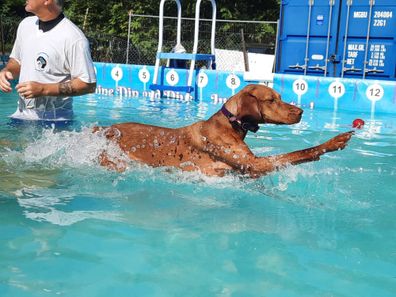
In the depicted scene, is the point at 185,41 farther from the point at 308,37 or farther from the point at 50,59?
the point at 50,59

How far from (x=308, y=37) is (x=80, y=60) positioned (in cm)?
1111

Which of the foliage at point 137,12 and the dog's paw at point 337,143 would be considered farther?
the foliage at point 137,12

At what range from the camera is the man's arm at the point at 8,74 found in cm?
432

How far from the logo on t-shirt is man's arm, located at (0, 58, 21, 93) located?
278 mm

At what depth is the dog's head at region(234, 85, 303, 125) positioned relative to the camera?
4.14m

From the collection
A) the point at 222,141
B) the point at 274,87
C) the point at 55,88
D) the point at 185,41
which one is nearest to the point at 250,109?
the point at 222,141

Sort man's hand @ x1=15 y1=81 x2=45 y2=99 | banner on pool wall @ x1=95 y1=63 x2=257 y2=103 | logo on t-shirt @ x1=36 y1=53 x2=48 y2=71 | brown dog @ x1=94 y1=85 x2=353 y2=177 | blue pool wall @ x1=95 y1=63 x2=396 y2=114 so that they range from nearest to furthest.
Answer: man's hand @ x1=15 y1=81 x2=45 y2=99, brown dog @ x1=94 y1=85 x2=353 y2=177, logo on t-shirt @ x1=36 y1=53 x2=48 y2=71, blue pool wall @ x1=95 y1=63 x2=396 y2=114, banner on pool wall @ x1=95 y1=63 x2=257 y2=103

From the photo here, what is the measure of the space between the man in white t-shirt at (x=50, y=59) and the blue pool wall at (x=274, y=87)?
7477 millimetres

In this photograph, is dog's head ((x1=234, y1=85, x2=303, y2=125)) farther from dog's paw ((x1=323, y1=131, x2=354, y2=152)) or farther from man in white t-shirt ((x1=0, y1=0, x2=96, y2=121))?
man in white t-shirt ((x1=0, y1=0, x2=96, y2=121))

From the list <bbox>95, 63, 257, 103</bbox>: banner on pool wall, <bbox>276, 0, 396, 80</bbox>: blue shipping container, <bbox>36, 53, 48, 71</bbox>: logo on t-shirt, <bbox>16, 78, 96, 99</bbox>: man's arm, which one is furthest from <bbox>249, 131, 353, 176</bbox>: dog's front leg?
<bbox>276, 0, 396, 80</bbox>: blue shipping container

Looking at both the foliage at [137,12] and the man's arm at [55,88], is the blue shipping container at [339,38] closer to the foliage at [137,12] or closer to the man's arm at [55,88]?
the foliage at [137,12]

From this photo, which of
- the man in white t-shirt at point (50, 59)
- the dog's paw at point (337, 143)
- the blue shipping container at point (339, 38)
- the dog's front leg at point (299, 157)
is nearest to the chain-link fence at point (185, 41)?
the blue shipping container at point (339, 38)

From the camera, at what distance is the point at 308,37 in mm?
14359

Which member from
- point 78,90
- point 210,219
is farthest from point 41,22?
point 210,219
